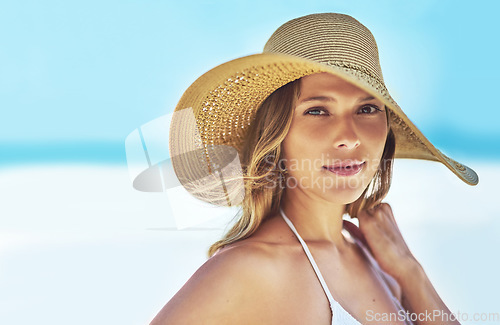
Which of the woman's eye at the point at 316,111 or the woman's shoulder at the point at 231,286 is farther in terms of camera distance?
the woman's eye at the point at 316,111

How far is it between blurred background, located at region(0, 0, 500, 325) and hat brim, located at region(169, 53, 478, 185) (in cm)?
167

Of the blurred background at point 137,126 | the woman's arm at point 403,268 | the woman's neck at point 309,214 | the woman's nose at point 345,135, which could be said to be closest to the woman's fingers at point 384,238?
the woman's arm at point 403,268

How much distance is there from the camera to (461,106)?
5328 millimetres

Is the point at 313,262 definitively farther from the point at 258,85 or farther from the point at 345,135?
the point at 258,85

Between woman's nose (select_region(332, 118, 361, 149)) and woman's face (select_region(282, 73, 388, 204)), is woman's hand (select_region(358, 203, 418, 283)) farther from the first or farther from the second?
woman's nose (select_region(332, 118, 361, 149))

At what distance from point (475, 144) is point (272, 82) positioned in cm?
524

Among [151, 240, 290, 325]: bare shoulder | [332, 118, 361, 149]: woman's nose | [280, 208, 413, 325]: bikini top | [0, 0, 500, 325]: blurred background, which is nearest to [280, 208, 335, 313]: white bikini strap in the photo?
[280, 208, 413, 325]: bikini top

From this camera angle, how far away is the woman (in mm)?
989

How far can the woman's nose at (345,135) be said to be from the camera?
3.52ft

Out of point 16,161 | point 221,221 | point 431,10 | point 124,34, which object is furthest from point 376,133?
point 16,161

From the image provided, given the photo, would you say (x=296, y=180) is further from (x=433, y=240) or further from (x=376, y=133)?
(x=433, y=240)

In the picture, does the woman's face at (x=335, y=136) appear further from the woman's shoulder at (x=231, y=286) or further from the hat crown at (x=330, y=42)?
the woman's shoulder at (x=231, y=286)

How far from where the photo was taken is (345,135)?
107 cm

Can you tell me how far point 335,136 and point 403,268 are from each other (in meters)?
0.53
